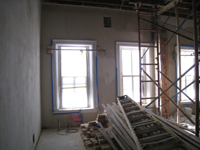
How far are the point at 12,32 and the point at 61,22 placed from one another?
3.44 meters

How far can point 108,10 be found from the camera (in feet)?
17.5

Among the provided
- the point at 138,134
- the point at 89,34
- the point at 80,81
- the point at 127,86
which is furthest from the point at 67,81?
the point at 138,134

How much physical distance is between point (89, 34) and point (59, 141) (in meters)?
3.45

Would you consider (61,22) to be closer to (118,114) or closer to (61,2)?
(61,2)

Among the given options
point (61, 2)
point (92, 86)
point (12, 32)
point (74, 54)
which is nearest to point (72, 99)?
point (92, 86)

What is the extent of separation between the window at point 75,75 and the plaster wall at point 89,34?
253mm

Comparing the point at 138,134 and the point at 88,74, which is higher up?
the point at 88,74

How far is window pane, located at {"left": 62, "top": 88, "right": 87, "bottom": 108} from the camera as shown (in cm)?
507

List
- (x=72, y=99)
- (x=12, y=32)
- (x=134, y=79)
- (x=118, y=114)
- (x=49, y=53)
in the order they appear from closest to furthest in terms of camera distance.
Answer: (x=12, y=32)
(x=118, y=114)
(x=49, y=53)
(x=72, y=99)
(x=134, y=79)

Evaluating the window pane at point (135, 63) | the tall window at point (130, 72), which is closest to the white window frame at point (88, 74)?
the tall window at point (130, 72)

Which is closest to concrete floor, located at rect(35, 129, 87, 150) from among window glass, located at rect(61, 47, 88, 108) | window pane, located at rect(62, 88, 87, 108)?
window pane, located at rect(62, 88, 87, 108)

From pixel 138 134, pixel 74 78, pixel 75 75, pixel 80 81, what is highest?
pixel 75 75

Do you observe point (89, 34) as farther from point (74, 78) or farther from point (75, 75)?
point (74, 78)

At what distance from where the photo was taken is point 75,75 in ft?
17.0
